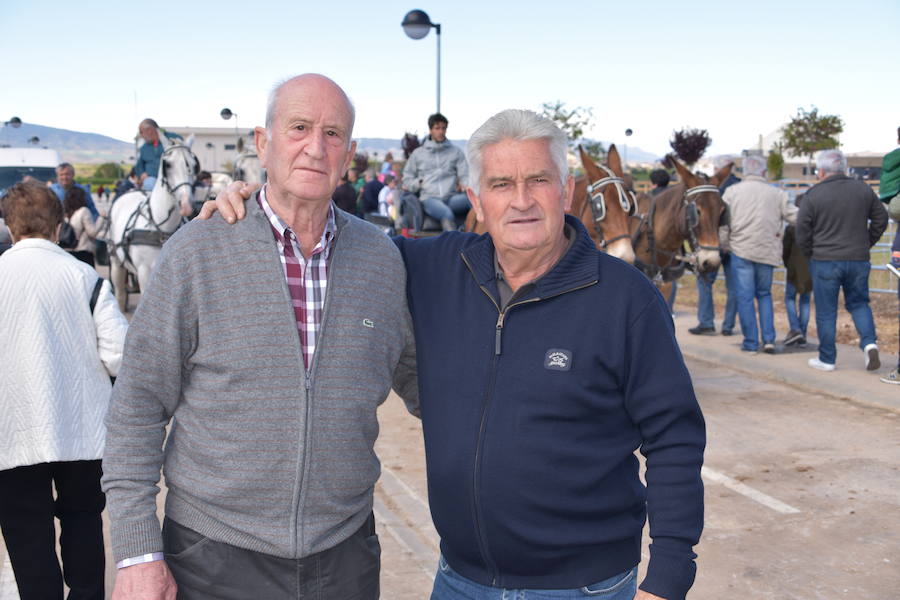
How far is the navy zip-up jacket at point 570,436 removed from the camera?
83.5 inches

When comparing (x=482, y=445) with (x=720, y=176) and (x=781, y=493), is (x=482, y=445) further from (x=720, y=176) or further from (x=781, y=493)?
(x=720, y=176)

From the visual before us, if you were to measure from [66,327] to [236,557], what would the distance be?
5.50 feet

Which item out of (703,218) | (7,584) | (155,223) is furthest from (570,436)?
(155,223)

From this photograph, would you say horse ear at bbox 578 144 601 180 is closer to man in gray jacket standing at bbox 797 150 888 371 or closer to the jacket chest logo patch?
man in gray jacket standing at bbox 797 150 888 371

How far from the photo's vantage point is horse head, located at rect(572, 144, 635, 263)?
295 inches

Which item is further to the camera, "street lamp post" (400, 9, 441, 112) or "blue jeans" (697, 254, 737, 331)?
"street lamp post" (400, 9, 441, 112)

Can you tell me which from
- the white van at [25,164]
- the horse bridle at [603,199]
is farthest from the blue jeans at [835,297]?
the white van at [25,164]

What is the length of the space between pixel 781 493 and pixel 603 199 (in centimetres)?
316

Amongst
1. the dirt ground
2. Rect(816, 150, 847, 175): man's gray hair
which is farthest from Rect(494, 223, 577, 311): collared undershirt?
Rect(816, 150, 847, 175): man's gray hair

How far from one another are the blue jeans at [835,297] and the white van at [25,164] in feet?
69.6

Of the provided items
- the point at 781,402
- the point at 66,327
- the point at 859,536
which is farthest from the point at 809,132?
the point at 66,327

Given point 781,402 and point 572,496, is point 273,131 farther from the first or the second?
point 781,402

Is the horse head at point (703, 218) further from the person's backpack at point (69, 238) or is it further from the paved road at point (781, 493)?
the person's backpack at point (69, 238)

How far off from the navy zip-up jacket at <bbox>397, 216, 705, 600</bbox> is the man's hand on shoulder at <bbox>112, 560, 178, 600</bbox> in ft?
2.52
